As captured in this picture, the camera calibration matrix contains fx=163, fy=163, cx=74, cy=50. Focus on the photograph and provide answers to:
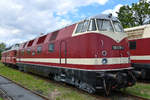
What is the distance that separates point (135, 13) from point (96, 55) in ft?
85.1

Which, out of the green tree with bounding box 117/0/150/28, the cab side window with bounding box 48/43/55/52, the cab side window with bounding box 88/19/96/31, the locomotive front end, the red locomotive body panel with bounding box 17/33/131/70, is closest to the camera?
the locomotive front end

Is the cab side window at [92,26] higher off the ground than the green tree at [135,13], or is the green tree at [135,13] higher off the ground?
the green tree at [135,13]

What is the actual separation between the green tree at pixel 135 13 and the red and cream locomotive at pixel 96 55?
22913 millimetres

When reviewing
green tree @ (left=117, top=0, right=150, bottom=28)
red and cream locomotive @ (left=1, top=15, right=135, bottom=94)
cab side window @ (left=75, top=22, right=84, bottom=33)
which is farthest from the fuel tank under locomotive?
green tree @ (left=117, top=0, right=150, bottom=28)

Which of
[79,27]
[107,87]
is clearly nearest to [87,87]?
[107,87]

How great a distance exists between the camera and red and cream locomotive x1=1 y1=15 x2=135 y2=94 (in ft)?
23.2

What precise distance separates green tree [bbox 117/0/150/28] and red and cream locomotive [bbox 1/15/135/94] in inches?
902

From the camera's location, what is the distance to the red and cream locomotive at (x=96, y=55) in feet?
23.2

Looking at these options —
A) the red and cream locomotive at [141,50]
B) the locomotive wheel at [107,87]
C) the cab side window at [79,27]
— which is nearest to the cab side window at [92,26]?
the cab side window at [79,27]

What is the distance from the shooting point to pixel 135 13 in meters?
29.9

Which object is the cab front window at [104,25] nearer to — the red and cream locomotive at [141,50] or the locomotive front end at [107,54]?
the locomotive front end at [107,54]

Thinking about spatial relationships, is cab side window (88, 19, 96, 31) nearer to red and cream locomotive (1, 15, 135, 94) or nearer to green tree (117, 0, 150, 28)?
red and cream locomotive (1, 15, 135, 94)

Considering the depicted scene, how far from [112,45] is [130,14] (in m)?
25.0

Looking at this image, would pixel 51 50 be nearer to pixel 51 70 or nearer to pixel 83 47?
pixel 51 70
